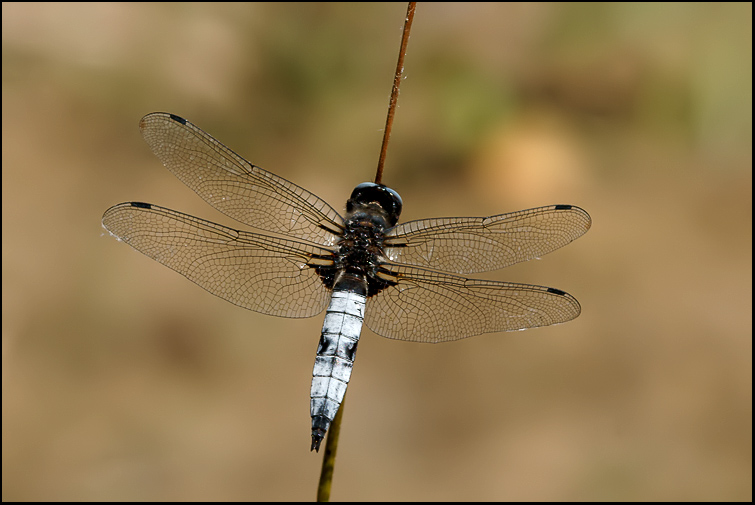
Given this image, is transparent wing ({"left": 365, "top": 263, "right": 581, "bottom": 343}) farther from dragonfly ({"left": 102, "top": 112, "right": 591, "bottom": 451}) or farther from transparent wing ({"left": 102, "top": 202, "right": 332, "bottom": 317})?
transparent wing ({"left": 102, "top": 202, "right": 332, "bottom": 317})

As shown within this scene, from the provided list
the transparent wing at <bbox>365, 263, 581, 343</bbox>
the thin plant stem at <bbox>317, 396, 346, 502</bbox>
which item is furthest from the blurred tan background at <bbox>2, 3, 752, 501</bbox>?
the thin plant stem at <bbox>317, 396, 346, 502</bbox>

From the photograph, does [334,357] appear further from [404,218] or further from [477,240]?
[404,218]

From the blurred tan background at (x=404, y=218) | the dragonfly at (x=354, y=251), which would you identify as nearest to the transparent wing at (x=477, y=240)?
the dragonfly at (x=354, y=251)

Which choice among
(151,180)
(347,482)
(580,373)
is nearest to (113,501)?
(347,482)

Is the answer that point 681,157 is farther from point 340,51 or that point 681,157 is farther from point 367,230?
point 367,230

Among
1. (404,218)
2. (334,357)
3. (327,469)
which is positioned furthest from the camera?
(404,218)

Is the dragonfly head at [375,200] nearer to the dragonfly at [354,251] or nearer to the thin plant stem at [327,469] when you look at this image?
the dragonfly at [354,251]

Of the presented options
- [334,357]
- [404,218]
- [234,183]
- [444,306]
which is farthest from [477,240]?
[404,218]
